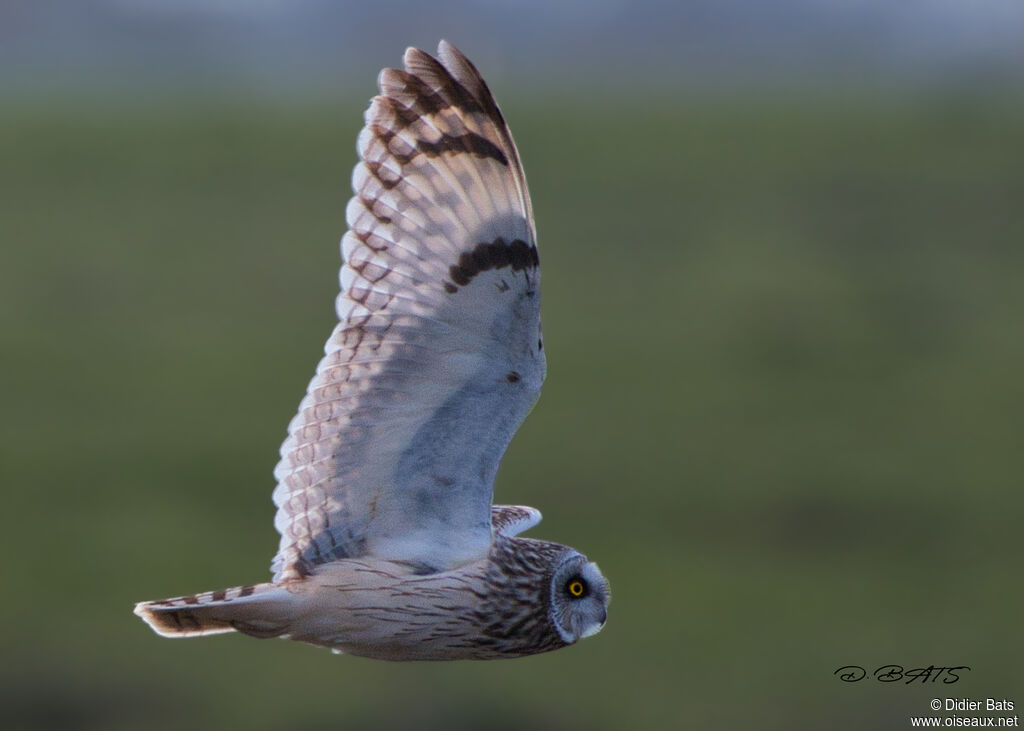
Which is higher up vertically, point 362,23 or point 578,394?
point 362,23

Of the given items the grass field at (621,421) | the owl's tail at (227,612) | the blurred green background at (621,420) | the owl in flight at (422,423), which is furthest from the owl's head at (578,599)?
the grass field at (621,421)

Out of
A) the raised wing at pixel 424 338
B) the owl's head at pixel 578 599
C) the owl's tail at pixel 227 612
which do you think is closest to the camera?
the raised wing at pixel 424 338

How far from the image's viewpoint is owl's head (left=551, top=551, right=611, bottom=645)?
5.09m

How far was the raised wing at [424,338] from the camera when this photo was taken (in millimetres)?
4734

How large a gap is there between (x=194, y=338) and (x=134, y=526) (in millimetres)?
14326

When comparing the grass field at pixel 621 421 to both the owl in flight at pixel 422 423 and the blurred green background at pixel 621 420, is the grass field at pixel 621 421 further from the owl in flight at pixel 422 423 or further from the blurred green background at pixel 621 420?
the owl in flight at pixel 422 423

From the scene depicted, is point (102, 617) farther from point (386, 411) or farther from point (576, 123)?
point (576, 123)

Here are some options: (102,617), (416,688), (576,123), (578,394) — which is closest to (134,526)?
(102,617)

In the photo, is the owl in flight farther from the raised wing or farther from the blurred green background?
the blurred green background

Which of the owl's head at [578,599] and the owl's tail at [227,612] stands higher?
the owl's tail at [227,612]

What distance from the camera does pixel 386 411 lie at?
4.89 meters

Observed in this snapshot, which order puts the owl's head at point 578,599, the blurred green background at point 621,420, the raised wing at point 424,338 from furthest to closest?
the blurred green background at point 621,420
the owl's head at point 578,599
the raised wing at point 424,338

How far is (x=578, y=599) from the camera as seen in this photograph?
16.8 ft

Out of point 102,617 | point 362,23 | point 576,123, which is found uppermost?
point 362,23
